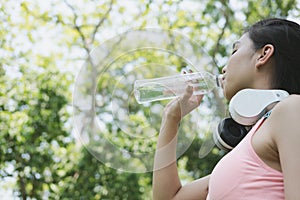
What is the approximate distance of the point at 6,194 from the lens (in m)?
5.14

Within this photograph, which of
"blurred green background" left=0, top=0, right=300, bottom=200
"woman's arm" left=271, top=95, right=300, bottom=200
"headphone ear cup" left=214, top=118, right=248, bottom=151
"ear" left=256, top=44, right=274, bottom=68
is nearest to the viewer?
"woman's arm" left=271, top=95, right=300, bottom=200

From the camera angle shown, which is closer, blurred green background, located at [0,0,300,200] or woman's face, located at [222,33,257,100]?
woman's face, located at [222,33,257,100]

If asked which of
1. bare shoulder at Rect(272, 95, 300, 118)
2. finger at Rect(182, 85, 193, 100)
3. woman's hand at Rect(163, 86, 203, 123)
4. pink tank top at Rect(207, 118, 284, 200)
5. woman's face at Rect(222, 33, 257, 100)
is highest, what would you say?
woman's face at Rect(222, 33, 257, 100)

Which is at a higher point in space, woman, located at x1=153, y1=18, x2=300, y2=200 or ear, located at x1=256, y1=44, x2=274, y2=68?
ear, located at x1=256, y1=44, x2=274, y2=68

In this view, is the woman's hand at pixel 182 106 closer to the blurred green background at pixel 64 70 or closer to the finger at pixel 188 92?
the finger at pixel 188 92

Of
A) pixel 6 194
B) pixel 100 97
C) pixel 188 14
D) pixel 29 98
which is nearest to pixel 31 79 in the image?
pixel 29 98

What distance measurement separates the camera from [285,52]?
3.39 ft

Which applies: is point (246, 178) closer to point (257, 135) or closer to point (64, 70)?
point (257, 135)

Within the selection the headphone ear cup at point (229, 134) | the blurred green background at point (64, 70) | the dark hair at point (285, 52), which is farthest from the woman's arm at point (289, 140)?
the blurred green background at point (64, 70)

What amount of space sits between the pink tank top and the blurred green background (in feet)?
11.7

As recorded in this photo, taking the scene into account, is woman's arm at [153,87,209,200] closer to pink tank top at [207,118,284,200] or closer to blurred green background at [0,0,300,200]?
pink tank top at [207,118,284,200]

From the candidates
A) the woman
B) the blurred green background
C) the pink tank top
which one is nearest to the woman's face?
the woman

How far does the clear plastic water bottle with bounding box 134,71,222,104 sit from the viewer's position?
1.25 m

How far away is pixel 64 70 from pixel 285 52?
4.71 meters
